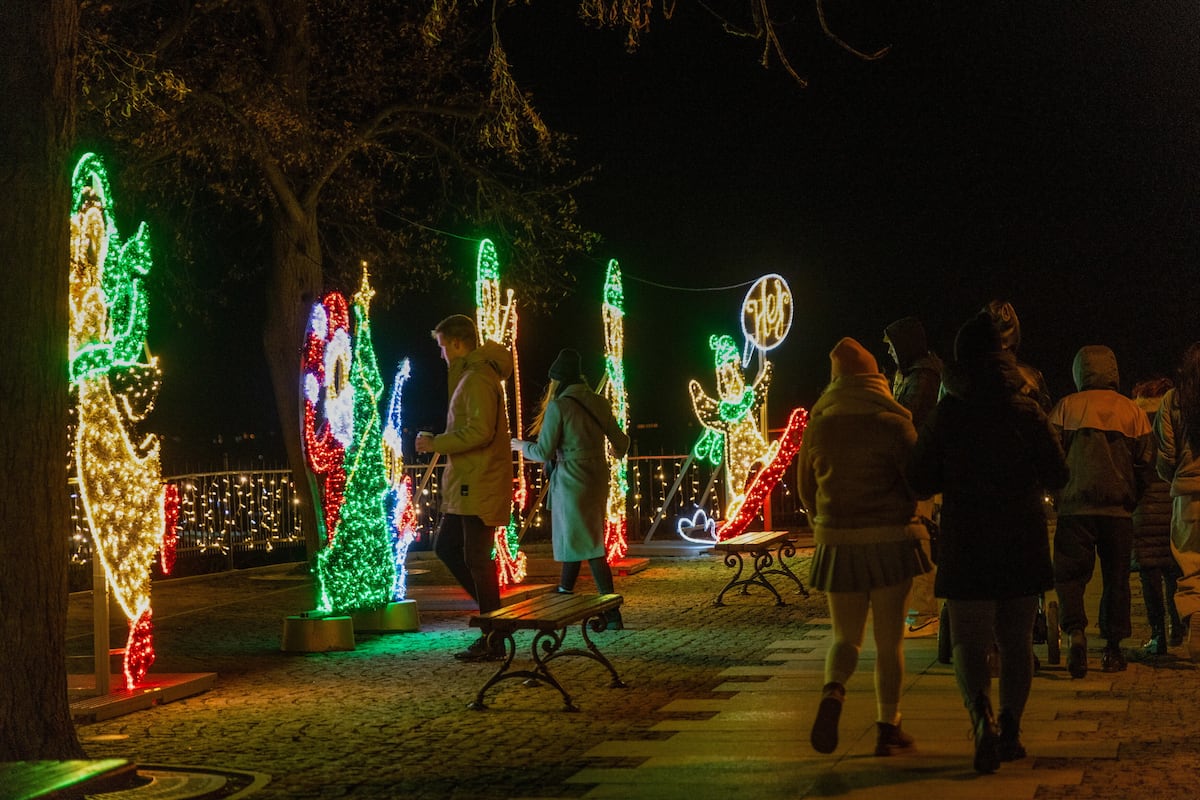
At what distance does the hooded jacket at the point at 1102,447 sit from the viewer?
934 centimetres

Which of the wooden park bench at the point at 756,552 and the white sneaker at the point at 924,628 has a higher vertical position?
the wooden park bench at the point at 756,552

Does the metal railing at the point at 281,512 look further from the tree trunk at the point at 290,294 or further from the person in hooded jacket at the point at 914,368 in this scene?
the person in hooded jacket at the point at 914,368

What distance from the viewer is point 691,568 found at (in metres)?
17.9

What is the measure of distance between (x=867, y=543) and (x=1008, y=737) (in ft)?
3.23

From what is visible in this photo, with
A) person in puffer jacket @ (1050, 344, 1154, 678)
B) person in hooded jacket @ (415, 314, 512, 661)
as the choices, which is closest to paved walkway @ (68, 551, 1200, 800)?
person in puffer jacket @ (1050, 344, 1154, 678)

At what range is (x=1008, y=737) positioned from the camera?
6.93 metres

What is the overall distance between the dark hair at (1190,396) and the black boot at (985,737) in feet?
12.5

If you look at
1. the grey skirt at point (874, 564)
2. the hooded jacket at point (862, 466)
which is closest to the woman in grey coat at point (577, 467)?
the hooded jacket at point (862, 466)

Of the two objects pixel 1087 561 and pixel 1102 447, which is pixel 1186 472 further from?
pixel 1087 561

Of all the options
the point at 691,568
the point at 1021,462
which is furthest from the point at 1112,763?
the point at 691,568

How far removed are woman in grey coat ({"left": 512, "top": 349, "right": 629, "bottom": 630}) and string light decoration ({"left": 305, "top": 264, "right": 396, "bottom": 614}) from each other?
1.27m

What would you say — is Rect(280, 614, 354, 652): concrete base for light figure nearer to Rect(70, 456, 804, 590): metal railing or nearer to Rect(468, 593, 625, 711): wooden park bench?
Rect(468, 593, 625, 711): wooden park bench

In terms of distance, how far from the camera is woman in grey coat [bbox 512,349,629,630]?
1204 cm

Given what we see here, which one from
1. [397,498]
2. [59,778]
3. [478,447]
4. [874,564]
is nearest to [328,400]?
[478,447]
